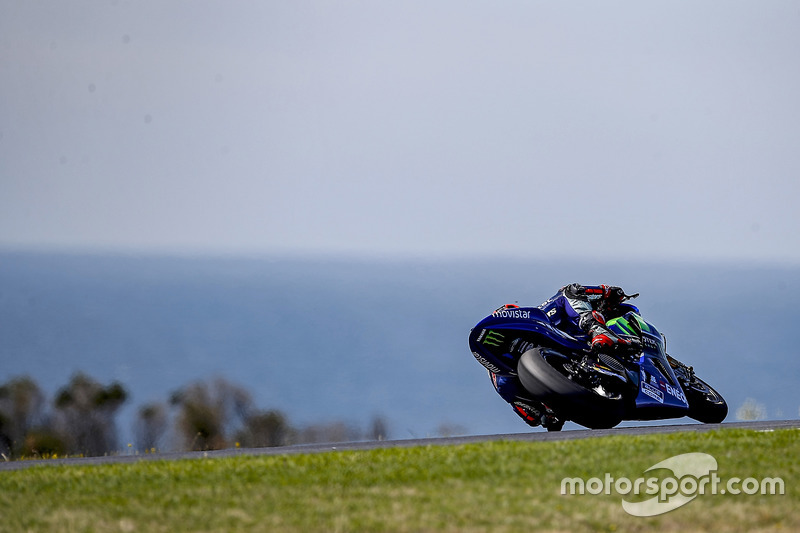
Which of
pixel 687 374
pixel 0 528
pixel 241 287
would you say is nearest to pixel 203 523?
pixel 0 528

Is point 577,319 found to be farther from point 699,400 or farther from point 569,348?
point 699,400

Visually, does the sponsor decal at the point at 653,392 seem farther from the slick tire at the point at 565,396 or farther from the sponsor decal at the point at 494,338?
the sponsor decal at the point at 494,338

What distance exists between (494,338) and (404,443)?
2.94m

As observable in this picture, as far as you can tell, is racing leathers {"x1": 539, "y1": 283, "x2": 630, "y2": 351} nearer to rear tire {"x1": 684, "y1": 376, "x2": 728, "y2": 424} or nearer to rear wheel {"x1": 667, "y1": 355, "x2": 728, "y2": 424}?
rear wheel {"x1": 667, "y1": 355, "x2": 728, "y2": 424}

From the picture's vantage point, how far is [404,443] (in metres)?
14.1

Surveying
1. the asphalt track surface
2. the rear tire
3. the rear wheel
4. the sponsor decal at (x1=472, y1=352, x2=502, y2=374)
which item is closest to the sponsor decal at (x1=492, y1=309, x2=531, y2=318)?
the sponsor decal at (x1=472, y1=352, x2=502, y2=374)

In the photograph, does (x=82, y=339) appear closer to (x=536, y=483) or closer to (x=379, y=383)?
(x=379, y=383)

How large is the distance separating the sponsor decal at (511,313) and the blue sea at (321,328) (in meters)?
56.4

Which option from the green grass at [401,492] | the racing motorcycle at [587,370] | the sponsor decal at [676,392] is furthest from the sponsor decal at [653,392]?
the green grass at [401,492]

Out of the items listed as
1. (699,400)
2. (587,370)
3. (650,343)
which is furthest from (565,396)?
(699,400)

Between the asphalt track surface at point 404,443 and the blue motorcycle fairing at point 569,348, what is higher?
the blue motorcycle fairing at point 569,348

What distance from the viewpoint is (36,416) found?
30375mm

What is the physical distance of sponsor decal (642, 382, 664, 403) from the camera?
1577 centimetres

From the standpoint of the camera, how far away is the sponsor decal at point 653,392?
15.8m
